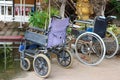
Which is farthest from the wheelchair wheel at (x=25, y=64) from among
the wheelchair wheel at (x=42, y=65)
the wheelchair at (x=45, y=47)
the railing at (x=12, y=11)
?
the railing at (x=12, y=11)

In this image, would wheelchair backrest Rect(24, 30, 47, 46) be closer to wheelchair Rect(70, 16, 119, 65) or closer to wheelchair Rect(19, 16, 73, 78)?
wheelchair Rect(19, 16, 73, 78)

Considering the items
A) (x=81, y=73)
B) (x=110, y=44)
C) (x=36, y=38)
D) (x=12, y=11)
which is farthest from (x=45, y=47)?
(x=12, y=11)

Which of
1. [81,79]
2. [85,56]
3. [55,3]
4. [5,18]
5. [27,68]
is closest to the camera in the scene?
[81,79]

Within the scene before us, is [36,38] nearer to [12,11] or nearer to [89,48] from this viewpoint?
[89,48]

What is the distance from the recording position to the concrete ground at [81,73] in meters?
5.87

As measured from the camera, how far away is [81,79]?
5.81 metres

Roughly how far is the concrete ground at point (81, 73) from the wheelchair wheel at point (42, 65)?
0.34ft

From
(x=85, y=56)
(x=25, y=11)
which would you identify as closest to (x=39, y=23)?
(x=85, y=56)

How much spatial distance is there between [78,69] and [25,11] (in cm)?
388

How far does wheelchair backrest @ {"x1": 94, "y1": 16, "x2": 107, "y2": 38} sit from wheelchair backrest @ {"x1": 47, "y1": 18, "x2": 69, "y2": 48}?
27.8 inches

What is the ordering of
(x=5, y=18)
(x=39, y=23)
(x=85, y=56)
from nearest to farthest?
1. (x=85, y=56)
2. (x=39, y=23)
3. (x=5, y=18)

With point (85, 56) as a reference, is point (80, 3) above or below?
above

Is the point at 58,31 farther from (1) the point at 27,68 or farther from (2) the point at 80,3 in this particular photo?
(2) the point at 80,3

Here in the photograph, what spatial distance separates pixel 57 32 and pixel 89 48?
39.4 inches
